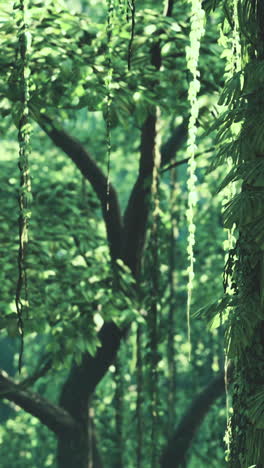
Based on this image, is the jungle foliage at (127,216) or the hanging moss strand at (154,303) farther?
the hanging moss strand at (154,303)

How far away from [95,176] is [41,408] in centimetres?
237

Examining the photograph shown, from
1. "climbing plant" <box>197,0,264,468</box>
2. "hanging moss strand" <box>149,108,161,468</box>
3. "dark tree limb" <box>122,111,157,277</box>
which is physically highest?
"dark tree limb" <box>122,111,157,277</box>

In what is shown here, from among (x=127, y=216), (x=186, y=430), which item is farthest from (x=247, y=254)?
(x=186, y=430)

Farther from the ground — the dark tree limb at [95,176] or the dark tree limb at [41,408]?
the dark tree limb at [95,176]

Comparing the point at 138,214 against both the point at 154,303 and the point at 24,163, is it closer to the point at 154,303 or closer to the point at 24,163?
the point at 154,303


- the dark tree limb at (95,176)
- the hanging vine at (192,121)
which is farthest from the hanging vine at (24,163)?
the dark tree limb at (95,176)

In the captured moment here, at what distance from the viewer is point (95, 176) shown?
804 cm

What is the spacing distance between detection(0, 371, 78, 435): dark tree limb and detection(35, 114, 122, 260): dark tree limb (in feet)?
5.30

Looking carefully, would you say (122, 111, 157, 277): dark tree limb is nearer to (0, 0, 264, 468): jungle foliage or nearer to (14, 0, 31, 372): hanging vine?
(0, 0, 264, 468): jungle foliage

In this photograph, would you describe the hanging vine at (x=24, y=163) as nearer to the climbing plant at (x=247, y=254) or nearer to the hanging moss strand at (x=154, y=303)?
the climbing plant at (x=247, y=254)

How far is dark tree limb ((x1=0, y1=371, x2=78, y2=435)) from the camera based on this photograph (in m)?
8.34

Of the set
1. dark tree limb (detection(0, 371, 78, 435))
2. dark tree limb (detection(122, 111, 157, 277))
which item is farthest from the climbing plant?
dark tree limb (detection(0, 371, 78, 435))

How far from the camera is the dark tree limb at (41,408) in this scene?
27.4ft

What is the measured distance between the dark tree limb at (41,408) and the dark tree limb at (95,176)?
1.61 meters
